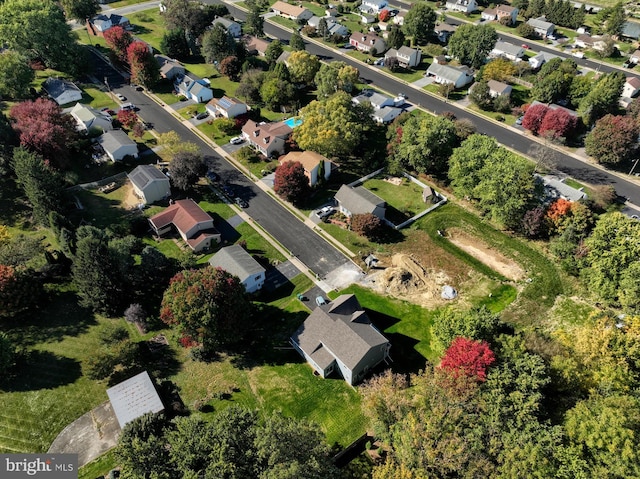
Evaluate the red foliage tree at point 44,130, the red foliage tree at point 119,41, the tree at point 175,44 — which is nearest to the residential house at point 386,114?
the tree at point 175,44

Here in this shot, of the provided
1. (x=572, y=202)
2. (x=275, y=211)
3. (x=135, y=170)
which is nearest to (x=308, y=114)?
(x=275, y=211)

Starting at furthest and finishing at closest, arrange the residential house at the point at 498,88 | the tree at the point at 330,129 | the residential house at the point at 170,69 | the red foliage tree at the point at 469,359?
the residential house at the point at 170,69
the residential house at the point at 498,88
the tree at the point at 330,129
the red foliage tree at the point at 469,359

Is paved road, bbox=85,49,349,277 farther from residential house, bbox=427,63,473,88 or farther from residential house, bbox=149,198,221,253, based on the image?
residential house, bbox=427,63,473,88

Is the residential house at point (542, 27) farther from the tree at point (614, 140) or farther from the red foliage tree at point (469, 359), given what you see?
the red foliage tree at point (469, 359)

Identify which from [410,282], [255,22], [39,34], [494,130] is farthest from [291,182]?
[39,34]

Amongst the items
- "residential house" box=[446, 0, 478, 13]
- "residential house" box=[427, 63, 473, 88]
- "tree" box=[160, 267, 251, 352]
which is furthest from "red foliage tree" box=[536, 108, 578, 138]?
"residential house" box=[446, 0, 478, 13]

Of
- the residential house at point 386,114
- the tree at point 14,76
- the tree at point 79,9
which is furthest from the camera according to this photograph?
the tree at point 79,9
